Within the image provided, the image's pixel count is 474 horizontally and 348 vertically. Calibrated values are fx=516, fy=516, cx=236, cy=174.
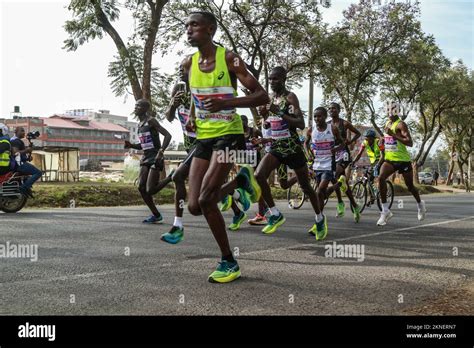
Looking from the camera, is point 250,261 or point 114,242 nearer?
point 250,261

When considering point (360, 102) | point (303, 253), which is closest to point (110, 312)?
point (303, 253)

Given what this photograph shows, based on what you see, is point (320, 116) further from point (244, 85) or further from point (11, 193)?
point (11, 193)

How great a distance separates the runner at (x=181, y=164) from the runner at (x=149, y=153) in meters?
1.01

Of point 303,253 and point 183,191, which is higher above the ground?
point 183,191

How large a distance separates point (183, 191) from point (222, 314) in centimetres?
371

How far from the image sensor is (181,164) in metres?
6.94

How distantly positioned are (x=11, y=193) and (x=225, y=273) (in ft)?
23.8

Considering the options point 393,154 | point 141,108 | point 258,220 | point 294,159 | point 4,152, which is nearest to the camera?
point 294,159

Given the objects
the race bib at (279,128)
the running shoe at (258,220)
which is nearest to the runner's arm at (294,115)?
the race bib at (279,128)

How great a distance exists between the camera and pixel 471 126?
5716 centimetres

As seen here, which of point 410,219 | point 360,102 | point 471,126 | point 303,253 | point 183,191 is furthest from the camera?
point 471,126

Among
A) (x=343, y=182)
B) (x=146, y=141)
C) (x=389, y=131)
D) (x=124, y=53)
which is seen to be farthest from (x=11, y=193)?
(x=124, y=53)
